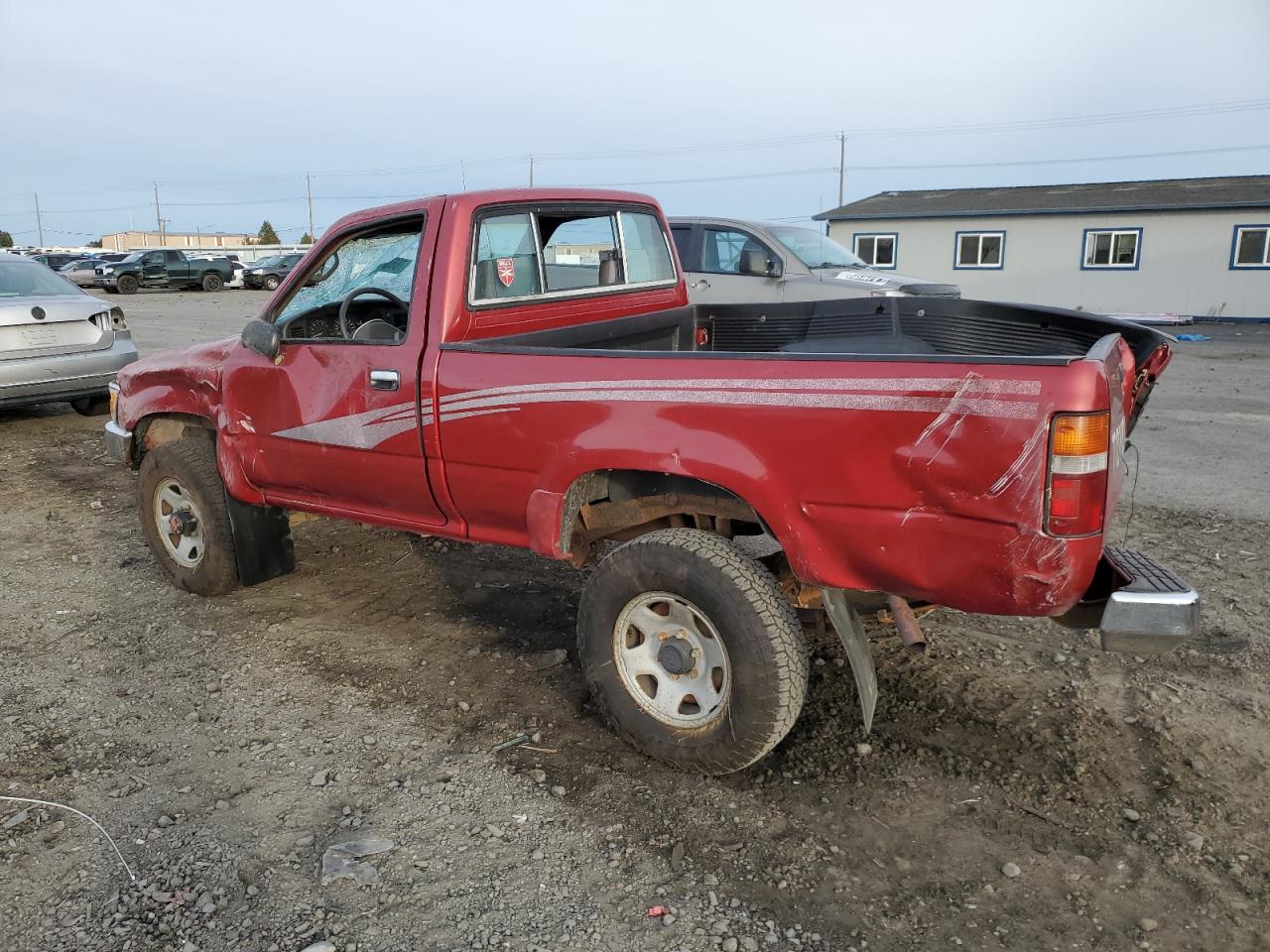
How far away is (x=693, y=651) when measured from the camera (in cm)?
333

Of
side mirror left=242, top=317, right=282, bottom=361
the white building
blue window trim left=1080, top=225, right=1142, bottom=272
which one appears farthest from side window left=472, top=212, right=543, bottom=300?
blue window trim left=1080, top=225, right=1142, bottom=272

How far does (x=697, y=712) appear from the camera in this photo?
3.38 m

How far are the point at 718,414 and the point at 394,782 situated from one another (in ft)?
5.52

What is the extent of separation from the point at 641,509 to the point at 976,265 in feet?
83.1

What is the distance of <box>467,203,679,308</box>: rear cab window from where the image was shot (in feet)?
13.2

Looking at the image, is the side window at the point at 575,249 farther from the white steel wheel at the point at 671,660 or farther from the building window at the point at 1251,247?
the building window at the point at 1251,247

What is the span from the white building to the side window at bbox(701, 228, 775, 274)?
17.4 meters

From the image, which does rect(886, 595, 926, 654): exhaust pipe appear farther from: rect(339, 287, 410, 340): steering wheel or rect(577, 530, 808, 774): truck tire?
rect(339, 287, 410, 340): steering wheel

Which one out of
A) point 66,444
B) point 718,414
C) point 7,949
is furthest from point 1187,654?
point 66,444

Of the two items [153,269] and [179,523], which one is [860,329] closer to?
[179,523]

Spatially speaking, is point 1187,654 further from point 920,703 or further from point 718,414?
point 718,414

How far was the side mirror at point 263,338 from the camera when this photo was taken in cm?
420

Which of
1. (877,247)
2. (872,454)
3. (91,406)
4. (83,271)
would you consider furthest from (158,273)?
Result: (872,454)

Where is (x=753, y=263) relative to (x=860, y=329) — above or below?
above
